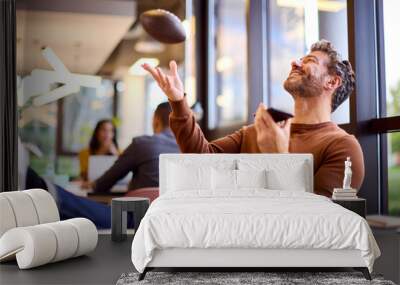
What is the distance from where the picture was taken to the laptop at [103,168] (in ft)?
18.9

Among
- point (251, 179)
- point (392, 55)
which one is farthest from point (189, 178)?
point (392, 55)

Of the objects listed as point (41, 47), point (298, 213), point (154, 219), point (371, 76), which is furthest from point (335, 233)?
point (41, 47)

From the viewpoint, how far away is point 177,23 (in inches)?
228

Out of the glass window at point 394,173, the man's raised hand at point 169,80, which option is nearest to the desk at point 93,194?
the man's raised hand at point 169,80

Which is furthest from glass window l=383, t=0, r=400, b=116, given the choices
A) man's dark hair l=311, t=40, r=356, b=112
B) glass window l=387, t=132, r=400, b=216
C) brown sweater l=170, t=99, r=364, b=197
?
brown sweater l=170, t=99, r=364, b=197

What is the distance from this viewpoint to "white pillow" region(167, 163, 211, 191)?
15.3 ft

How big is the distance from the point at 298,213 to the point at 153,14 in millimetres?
3502

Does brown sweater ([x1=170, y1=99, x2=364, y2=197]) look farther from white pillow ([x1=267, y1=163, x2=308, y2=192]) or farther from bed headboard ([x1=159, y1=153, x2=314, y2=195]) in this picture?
white pillow ([x1=267, y1=163, x2=308, y2=192])

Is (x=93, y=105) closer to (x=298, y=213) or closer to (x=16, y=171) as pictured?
(x=16, y=171)

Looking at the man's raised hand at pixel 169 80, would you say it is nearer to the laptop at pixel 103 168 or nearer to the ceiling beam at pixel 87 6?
the ceiling beam at pixel 87 6

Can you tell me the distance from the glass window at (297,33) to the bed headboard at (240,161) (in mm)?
637

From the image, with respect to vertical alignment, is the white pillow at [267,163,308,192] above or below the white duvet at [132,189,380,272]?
above

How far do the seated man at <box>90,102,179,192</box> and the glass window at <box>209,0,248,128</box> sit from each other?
606 millimetres

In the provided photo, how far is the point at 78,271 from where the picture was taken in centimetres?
348
